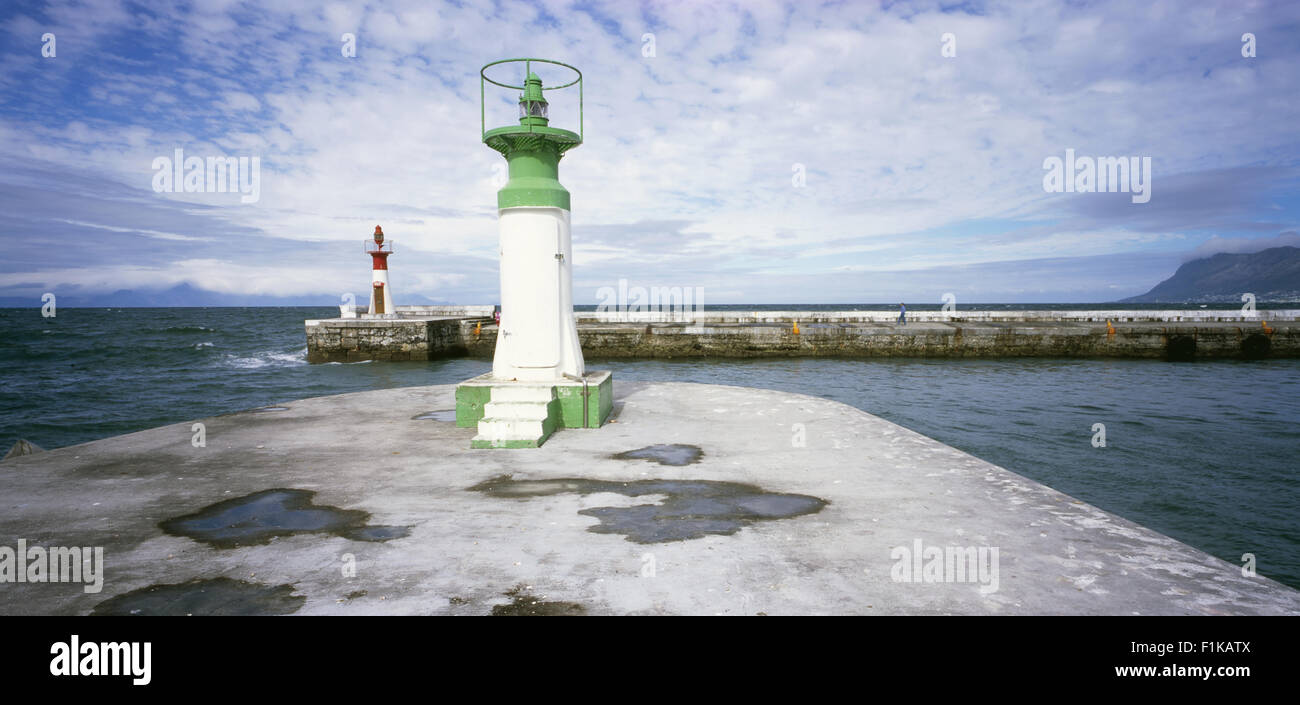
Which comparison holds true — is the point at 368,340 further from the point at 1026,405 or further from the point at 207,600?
the point at 207,600

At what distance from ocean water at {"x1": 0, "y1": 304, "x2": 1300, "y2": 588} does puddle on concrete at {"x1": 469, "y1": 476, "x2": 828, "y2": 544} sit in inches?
114

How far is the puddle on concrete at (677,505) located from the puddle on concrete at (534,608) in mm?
1054

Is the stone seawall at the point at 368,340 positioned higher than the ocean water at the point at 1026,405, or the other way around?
the stone seawall at the point at 368,340

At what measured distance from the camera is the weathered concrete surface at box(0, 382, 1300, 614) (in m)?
3.43

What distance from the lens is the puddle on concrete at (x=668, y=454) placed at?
665 centimetres

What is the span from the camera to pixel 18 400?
22.6 metres

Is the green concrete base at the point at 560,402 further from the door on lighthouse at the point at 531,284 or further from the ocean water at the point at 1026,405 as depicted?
the ocean water at the point at 1026,405

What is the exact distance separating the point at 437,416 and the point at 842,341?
27.3m

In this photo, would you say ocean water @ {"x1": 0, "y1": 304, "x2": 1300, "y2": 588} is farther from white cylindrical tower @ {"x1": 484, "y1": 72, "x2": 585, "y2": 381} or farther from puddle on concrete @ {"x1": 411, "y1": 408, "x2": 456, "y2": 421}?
puddle on concrete @ {"x1": 411, "y1": 408, "x2": 456, "y2": 421}

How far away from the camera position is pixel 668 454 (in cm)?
697

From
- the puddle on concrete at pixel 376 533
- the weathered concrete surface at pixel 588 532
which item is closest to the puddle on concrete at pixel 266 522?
→ the puddle on concrete at pixel 376 533

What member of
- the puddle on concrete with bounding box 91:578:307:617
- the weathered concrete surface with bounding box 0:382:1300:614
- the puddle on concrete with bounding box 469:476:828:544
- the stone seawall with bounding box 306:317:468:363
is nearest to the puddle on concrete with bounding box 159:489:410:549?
the weathered concrete surface with bounding box 0:382:1300:614
